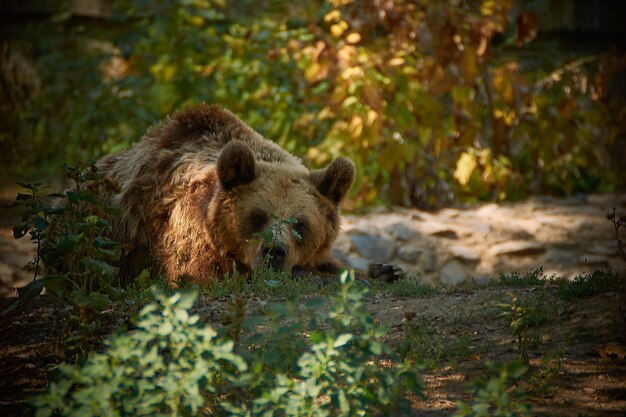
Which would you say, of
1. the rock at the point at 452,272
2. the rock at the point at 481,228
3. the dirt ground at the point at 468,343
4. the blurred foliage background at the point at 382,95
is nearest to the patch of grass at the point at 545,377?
the dirt ground at the point at 468,343

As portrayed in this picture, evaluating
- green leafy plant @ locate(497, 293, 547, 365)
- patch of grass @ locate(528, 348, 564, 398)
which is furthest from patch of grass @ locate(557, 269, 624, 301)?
patch of grass @ locate(528, 348, 564, 398)

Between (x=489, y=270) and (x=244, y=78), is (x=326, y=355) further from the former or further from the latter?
(x=244, y=78)

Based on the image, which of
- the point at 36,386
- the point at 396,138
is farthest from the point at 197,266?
the point at 396,138

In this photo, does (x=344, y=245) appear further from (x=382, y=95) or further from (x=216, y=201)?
(x=216, y=201)

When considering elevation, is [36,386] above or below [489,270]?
above

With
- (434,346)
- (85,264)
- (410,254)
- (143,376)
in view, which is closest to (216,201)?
(85,264)

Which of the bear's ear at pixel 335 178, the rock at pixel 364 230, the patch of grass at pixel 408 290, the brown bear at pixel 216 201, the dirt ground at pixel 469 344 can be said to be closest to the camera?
the dirt ground at pixel 469 344

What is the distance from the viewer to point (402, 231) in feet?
25.4

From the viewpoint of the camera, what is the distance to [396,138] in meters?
8.80

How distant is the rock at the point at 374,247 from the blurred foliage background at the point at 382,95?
1147 mm

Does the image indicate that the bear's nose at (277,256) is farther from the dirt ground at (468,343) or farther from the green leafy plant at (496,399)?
the green leafy plant at (496,399)

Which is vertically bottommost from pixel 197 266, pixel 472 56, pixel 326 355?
pixel 197 266

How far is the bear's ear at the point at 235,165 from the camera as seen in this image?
4969 millimetres

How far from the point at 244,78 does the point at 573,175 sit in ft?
15.0
